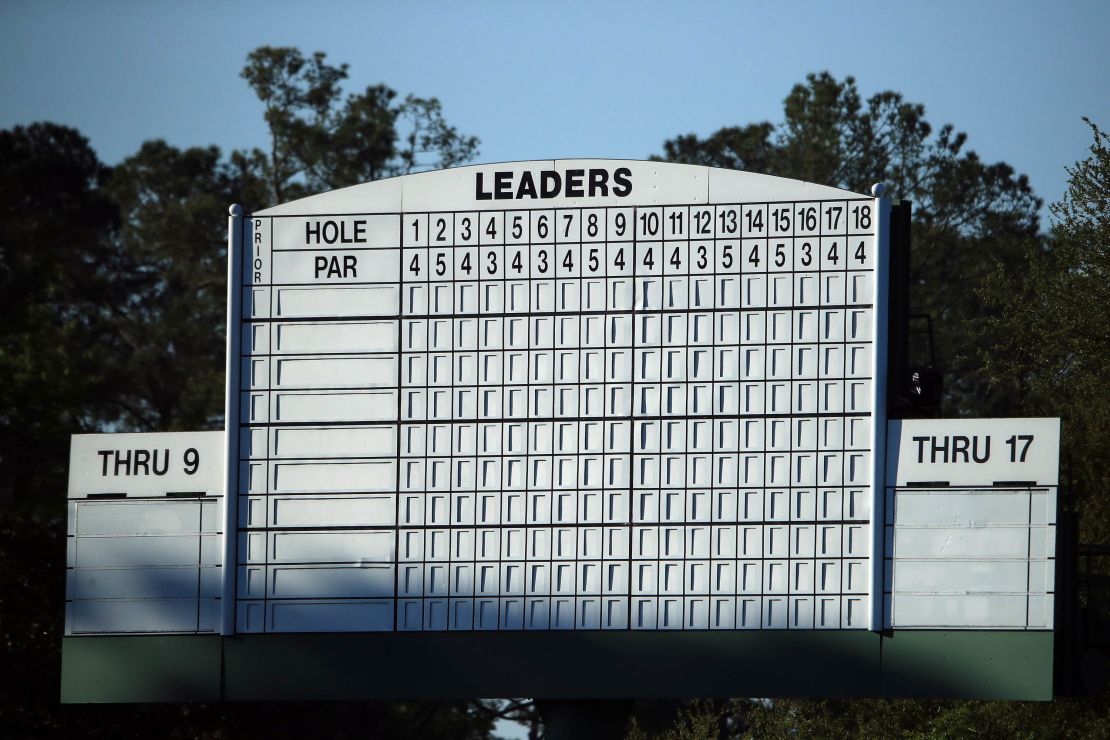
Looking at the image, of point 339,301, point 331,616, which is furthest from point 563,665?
point 339,301

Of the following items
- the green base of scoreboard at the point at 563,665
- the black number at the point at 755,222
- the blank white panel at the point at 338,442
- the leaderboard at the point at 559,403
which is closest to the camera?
the green base of scoreboard at the point at 563,665

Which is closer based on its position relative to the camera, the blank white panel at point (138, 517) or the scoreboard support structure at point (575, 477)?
the scoreboard support structure at point (575, 477)

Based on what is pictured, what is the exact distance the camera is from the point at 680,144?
132ft

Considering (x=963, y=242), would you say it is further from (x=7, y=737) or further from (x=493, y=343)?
(x=493, y=343)

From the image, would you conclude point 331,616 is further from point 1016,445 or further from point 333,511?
point 1016,445

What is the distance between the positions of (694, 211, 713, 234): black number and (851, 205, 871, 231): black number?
1.00 metres

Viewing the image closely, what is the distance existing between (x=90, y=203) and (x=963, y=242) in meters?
19.4

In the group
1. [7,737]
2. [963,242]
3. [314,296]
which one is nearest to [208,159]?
[963,242]

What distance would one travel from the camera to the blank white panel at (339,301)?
41.4 ft

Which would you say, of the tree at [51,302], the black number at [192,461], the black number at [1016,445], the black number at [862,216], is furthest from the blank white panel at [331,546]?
the tree at [51,302]

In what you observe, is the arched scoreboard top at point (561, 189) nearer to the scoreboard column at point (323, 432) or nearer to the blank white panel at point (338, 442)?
the scoreboard column at point (323, 432)

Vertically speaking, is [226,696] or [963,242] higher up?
[963,242]

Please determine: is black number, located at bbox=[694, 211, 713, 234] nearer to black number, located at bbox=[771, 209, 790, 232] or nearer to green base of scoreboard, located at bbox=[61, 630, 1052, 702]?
black number, located at bbox=[771, 209, 790, 232]

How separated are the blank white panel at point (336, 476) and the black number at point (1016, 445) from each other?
428cm
